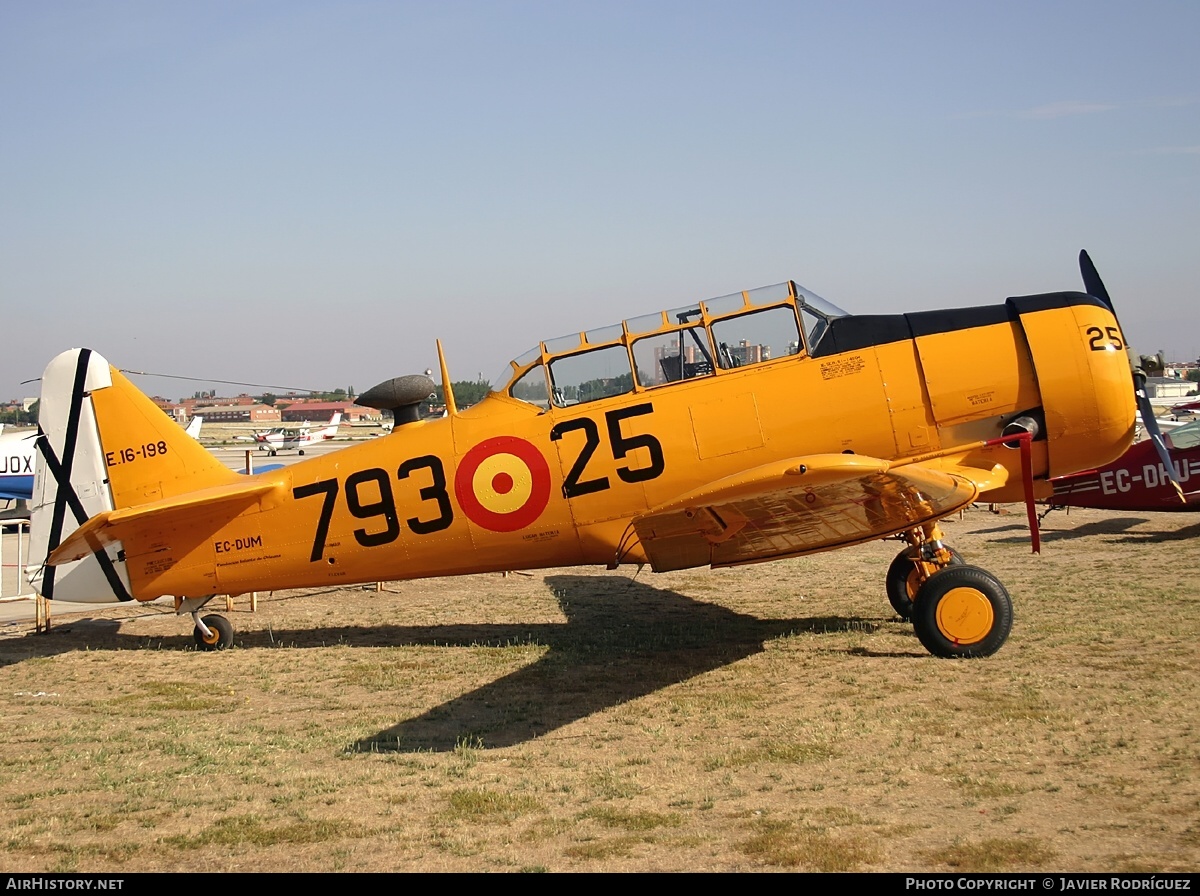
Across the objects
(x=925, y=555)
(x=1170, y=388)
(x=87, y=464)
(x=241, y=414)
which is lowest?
(x=1170, y=388)

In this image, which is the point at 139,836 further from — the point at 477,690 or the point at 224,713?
the point at 477,690

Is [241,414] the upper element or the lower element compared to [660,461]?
upper

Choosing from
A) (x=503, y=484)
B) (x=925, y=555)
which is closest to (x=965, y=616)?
(x=925, y=555)

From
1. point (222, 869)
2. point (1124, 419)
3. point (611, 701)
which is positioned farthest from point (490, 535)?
point (1124, 419)

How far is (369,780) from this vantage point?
5801 mm

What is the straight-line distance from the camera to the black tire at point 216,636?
9711 millimetres

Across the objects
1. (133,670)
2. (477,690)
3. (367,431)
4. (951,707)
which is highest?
(367,431)

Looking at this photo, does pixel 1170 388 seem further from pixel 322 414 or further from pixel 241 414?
pixel 241 414

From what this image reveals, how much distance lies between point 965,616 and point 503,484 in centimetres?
380

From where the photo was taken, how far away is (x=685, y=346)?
8.36 meters

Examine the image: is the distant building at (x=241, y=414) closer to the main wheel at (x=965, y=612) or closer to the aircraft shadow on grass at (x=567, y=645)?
the aircraft shadow on grass at (x=567, y=645)

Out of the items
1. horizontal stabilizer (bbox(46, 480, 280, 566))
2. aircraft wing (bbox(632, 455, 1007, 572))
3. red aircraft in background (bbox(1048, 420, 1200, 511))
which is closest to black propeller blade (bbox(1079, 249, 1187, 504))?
aircraft wing (bbox(632, 455, 1007, 572))

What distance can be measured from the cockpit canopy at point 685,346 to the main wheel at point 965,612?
2104 millimetres

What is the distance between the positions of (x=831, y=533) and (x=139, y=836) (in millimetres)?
5148
